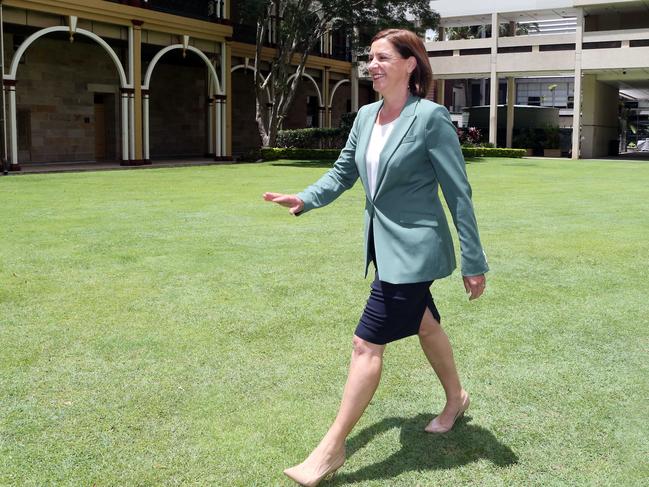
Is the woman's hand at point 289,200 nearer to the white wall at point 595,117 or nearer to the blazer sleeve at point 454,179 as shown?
the blazer sleeve at point 454,179

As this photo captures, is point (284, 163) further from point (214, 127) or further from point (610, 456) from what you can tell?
point (610, 456)

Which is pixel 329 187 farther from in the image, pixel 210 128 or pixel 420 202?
pixel 210 128

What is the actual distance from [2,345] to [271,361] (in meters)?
1.69

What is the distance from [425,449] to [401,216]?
1.05 metres

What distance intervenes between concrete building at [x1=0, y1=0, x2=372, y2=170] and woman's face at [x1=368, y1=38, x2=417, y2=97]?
18.8 metres

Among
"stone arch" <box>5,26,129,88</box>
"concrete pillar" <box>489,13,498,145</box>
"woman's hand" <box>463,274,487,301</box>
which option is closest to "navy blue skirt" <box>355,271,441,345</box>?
"woman's hand" <box>463,274,487,301</box>

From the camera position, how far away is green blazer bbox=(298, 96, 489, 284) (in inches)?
109

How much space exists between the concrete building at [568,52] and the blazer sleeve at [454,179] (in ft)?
107

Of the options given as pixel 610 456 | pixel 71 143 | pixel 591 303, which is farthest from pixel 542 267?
pixel 71 143

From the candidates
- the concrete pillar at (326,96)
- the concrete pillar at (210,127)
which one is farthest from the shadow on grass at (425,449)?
the concrete pillar at (326,96)

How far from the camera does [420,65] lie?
2.89 meters

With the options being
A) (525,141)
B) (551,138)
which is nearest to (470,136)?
(525,141)

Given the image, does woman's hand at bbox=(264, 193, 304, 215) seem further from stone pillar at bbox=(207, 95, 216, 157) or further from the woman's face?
stone pillar at bbox=(207, 95, 216, 157)

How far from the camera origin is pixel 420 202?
2.84 metres
